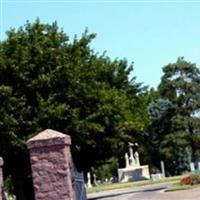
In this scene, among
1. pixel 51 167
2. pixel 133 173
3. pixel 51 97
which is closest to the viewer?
pixel 51 167

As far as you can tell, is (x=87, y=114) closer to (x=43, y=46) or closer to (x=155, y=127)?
(x=43, y=46)

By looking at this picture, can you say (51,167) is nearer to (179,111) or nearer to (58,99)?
(58,99)

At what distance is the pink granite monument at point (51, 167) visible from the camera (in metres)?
9.95

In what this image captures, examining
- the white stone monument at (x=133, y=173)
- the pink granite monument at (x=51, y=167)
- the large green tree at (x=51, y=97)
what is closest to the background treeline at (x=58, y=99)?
the large green tree at (x=51, y=97)

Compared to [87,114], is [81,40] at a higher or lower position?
higher

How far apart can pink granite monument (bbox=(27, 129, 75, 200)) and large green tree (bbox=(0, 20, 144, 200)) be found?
1916 cm

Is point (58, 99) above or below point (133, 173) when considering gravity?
above

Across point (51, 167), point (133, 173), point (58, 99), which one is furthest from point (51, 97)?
point (133, 173)

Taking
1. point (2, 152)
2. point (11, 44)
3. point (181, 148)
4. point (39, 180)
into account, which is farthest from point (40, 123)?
point (181, 148)

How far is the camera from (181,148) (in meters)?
78.7

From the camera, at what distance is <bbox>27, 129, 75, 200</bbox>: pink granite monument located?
392 inches

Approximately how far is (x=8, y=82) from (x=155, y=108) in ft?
166

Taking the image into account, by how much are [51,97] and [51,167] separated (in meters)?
20.0

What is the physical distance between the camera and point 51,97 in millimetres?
29891
